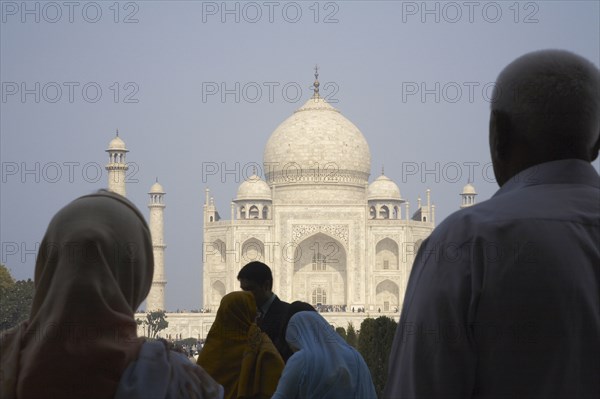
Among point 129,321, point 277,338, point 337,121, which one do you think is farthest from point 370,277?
point 129,321

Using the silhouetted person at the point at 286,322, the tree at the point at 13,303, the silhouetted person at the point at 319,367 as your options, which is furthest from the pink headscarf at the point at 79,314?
the tree at the point at 13,303

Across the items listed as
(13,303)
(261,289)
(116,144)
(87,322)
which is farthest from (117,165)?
(87,322)

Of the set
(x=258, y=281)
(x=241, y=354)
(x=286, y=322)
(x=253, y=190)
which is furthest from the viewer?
(x=253, y=190)

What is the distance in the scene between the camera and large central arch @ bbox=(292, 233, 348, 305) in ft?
127

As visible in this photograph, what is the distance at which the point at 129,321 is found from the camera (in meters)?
2.47

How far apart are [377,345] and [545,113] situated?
1133 centimetres

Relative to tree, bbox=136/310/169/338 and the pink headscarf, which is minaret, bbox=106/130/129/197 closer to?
tree, bbox=136/310/169/338

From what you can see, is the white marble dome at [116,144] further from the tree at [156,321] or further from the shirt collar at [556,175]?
the shirt collar at [556,175]

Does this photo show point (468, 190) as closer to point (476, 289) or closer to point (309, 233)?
point (309, 233)

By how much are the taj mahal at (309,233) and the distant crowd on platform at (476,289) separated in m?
33.7

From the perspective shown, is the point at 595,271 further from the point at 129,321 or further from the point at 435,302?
the point at 129,321

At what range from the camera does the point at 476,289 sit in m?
2.14

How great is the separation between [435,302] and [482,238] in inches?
5.5

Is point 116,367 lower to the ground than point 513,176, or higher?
lower
